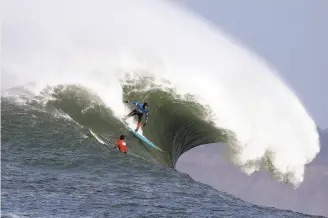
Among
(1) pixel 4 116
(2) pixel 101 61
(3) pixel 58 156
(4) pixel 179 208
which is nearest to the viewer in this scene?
(4) pixel 179 208

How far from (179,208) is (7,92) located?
30.7 ft

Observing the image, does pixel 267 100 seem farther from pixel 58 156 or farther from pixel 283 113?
pixel 58 156

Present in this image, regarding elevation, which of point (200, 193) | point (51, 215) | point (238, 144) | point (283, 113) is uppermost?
point (283, 113)

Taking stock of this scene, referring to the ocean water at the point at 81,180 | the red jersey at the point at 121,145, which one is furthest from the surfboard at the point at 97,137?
the red jersey at the point at 121,145

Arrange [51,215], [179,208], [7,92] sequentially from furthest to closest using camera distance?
[7,92] → [179,208] → [51,215]

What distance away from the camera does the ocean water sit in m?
11.8

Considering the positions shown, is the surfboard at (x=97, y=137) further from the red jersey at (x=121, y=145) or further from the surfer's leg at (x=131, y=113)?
the surfer's leg at (x=131, y=113)

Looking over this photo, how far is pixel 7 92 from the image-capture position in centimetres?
1941

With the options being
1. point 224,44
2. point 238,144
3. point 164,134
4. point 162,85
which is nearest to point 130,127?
point 164,134

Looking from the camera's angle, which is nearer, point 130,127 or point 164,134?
point 130,127

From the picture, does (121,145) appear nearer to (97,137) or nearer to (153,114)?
(97,137)

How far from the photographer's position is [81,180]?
13781mm

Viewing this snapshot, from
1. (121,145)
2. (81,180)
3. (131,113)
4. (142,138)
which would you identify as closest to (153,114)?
(131,113)

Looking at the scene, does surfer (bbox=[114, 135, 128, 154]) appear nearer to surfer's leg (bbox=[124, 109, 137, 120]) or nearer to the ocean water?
the ocean water
